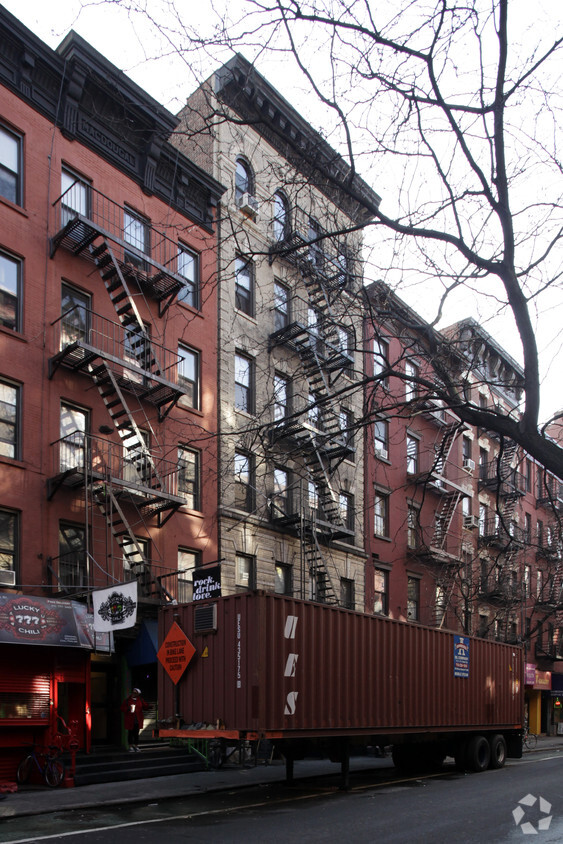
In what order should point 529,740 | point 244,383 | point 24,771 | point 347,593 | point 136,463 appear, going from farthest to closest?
point 529,740 < point 347,593 < point 244,383 < point 136,463 < point 24,771

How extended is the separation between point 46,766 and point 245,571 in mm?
9851

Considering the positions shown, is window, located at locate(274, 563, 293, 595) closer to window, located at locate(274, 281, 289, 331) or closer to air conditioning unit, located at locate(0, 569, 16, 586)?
window, located at locate(274, 281, 289, 331)

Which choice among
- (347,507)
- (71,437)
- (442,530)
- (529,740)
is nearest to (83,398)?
(71,437)

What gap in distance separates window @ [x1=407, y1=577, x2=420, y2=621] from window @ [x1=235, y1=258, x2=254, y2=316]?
44.7ft

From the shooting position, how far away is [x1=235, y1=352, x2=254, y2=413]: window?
2584 cm

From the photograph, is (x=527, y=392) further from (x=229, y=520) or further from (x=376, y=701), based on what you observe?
(x=229, y=520)

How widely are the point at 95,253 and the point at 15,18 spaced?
5.58m

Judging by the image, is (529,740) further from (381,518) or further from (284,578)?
(284,578)

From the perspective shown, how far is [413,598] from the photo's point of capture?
112 ft

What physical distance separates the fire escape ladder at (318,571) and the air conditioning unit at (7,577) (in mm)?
11165

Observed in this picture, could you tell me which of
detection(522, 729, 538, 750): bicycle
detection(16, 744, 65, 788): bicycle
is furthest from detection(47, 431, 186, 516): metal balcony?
detection(522, 729, 538, 750): bicycle

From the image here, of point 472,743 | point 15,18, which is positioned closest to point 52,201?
point 15,18

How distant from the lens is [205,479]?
76.4 ft

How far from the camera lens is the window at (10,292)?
742 inches
